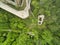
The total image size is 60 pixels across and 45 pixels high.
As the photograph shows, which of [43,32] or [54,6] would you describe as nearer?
[43,32]

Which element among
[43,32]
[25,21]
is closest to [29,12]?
[25,21]

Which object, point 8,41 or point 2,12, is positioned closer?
point 8,41

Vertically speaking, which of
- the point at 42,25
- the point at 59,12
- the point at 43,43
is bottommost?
the point at 43,43

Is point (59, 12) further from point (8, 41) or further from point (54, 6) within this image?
point (8, 41)

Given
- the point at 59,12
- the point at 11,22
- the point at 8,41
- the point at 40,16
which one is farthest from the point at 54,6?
the point at 8,41

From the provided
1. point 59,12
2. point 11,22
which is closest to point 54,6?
point 59,12

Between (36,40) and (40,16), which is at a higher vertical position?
(40,16)

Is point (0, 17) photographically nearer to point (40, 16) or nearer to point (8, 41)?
point (8, 41)

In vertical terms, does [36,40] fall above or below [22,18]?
below
